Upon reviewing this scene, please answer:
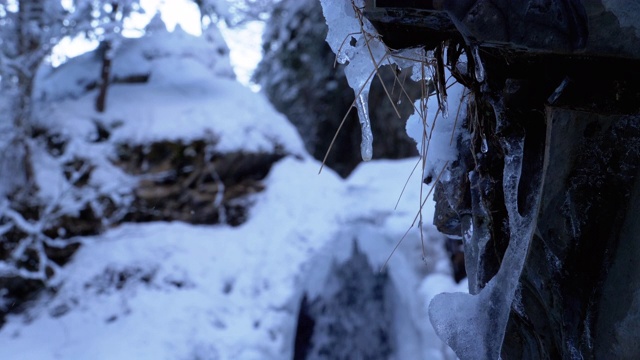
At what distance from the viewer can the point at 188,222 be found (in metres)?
5.89

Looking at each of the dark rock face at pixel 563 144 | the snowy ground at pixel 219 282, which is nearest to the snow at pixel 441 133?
the dark rock face at pixel 563 144

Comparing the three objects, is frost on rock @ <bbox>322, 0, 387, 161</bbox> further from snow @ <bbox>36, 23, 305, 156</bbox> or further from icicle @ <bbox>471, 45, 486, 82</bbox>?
snow @ <bbox>36, 23, 305, 156</bbox>

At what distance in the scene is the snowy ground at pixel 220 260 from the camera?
4.54 meters

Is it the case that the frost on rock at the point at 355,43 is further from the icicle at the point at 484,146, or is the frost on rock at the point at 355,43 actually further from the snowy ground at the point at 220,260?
the snowy ground at the point at 220,260

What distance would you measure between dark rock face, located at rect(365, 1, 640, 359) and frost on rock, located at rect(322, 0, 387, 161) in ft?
0.60

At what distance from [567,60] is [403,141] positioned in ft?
26.8

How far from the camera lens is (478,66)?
135 cm

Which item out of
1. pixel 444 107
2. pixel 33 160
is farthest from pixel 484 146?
pixel 33 160

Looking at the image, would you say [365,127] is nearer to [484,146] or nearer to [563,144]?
[484,146]

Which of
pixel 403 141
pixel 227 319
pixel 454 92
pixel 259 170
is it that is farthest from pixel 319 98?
pixel 454 92

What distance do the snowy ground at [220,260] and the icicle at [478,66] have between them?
12.1 feet

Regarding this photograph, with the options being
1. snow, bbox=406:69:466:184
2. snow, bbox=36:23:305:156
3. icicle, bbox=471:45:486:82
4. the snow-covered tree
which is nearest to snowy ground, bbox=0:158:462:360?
the snow-covered tree

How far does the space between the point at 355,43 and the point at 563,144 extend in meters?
0.65

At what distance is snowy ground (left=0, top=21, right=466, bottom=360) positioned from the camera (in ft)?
14.9
